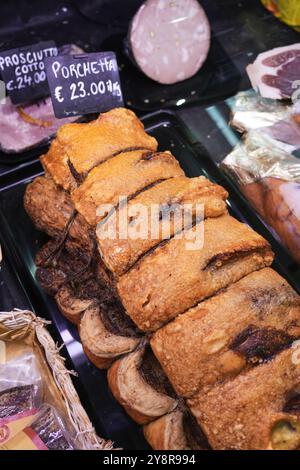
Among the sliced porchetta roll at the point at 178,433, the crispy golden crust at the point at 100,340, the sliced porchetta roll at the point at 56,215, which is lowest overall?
the sliced porchetta roll at the point at 178,433

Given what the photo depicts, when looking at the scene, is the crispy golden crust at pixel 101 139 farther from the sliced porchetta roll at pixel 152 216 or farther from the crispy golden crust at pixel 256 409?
the crispy golden crust at pixel 256 409

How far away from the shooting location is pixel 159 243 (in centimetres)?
233

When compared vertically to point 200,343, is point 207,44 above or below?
above

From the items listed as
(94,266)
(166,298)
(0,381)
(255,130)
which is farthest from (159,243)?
(255,130)

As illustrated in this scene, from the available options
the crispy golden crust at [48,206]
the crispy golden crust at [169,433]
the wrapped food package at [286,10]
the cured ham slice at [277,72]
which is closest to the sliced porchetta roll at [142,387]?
the crispy golden crust at [169,433]

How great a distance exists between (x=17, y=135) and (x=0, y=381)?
1.55 metres

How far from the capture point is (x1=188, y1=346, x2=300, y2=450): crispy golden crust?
1973 mm

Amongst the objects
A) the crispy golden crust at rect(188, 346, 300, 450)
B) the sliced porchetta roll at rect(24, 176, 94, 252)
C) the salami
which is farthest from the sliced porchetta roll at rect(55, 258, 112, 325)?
the salami

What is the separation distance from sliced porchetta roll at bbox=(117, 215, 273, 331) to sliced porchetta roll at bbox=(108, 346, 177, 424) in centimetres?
18

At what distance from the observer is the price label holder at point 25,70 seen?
3.29m

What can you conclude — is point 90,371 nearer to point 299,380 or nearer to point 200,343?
point 200,343

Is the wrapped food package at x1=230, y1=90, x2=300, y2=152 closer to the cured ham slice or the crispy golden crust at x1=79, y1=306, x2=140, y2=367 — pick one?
the cured ham slice

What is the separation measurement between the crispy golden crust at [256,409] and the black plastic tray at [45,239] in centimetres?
55
